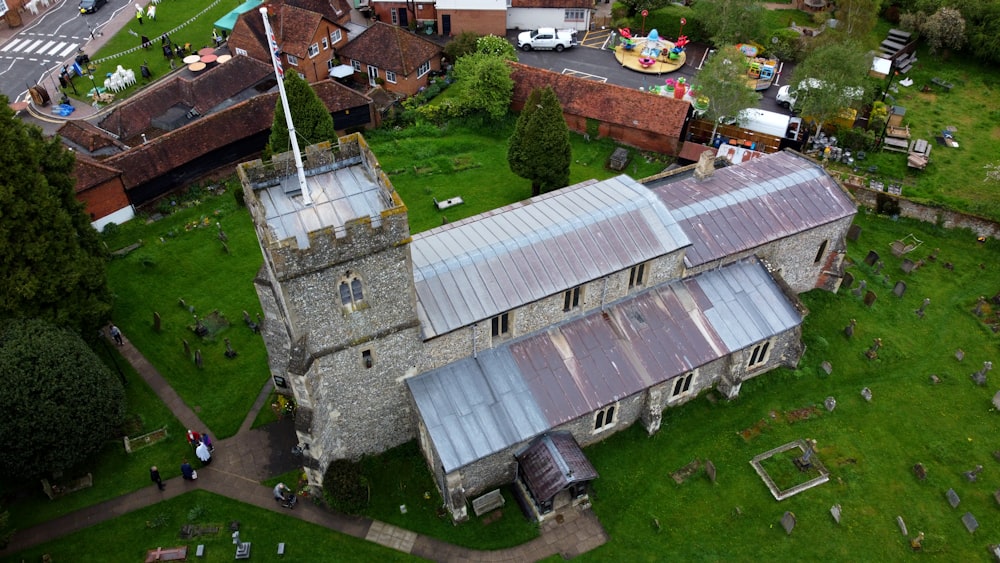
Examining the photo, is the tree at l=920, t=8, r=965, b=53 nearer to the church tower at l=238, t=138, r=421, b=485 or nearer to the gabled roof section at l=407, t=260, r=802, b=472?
the gabled roof section at l=407, t=260, r=802, b=472

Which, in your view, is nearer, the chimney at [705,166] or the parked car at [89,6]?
the chimney at [705,166]

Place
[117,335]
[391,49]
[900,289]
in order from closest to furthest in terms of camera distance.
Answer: [117,335] < [900,289] < [391,49]

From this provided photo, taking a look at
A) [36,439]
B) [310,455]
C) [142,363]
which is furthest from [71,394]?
[310,455]

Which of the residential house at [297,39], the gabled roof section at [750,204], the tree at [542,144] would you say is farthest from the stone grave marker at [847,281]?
the residential house at [297,39]

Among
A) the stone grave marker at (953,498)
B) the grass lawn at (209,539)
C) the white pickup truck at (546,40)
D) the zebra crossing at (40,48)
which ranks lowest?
the grass lawn at (209,539)

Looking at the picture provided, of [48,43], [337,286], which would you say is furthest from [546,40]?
[48,43]

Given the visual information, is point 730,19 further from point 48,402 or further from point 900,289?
point 48,402

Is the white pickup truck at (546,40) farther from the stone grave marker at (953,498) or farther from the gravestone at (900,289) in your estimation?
the stone grave marker at (953,498)
